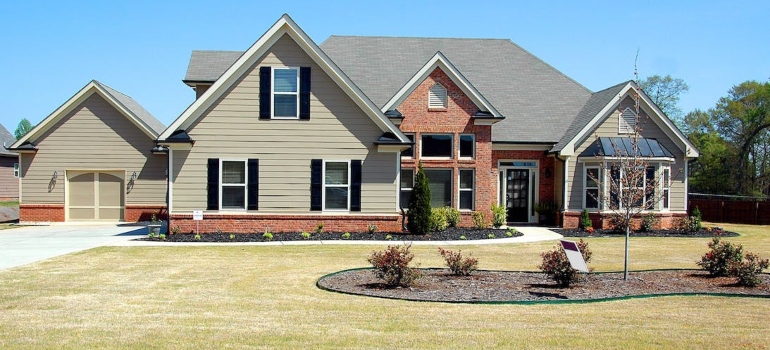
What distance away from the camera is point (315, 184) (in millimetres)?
22203

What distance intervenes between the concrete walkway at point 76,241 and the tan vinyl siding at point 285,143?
2444 mm

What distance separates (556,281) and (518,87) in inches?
744

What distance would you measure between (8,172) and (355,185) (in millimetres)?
32276

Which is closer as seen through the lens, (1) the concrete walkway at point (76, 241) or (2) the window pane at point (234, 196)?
(1) the concrete walkway at point (76, 241)

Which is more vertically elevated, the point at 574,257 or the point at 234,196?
the point at 234,196

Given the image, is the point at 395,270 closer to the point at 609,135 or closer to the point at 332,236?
the point at 332,236

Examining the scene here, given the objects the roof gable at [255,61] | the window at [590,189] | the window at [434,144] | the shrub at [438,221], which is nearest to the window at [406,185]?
the window at [434,144]

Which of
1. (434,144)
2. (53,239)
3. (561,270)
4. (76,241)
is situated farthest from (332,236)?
(561,270)

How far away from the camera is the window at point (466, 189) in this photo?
25.6 meters

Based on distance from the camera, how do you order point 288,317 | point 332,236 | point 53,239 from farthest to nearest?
point 332,236
point 53,239
point 288,317

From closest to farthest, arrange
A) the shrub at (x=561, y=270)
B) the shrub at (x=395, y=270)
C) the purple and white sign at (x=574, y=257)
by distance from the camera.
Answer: the purple and white sign at (x=574, y=257), the shrub at (x=395, y=270), the shrub at (x=561, y=270)

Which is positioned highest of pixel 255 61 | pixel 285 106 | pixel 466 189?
pixel 255 61

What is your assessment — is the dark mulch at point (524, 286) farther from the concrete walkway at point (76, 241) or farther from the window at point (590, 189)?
the window at point (590, 189)

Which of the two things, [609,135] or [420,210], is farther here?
[609,135]
